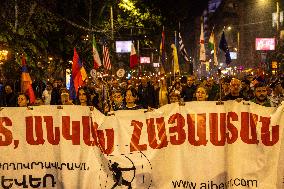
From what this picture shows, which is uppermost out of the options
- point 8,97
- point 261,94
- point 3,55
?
point 3,55

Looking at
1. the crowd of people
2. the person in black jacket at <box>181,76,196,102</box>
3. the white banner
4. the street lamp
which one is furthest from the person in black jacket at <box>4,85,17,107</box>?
the white banner

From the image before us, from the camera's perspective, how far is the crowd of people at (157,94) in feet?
27.9

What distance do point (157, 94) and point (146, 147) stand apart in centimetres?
1043

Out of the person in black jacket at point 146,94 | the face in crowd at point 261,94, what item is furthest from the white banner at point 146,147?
the person in black jacket at point 146,94

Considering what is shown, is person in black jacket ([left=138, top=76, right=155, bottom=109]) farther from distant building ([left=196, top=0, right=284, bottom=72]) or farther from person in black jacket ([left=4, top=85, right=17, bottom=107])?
distant building ([left=196, top=0, right=284, bottom=72])

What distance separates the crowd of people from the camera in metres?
8.51

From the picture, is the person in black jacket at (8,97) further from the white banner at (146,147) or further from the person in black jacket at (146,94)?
the white banner at (146,147)

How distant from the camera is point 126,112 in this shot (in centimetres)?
638

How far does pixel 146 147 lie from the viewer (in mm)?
6230

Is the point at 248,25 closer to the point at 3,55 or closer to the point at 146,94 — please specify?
the point at 3,55

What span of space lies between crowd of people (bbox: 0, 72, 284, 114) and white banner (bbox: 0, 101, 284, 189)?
4.28 ft

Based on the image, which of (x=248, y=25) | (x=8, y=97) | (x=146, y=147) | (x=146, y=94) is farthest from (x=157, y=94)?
(x=248, y=25)

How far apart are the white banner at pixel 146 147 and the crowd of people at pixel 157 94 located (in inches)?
51.3

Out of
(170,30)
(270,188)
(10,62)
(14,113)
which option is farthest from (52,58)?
(270,188)
